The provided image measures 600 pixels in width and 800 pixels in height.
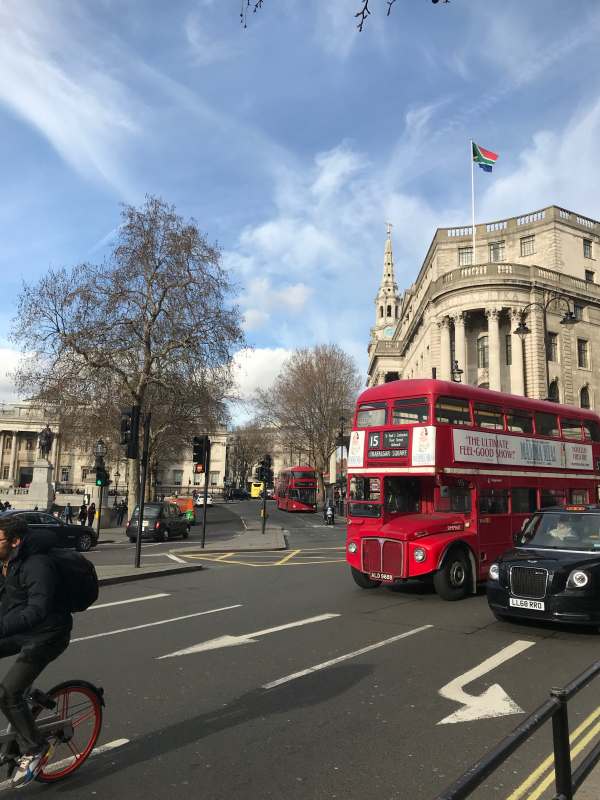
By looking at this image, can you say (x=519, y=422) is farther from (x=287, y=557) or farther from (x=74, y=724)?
(x=74, y=724)

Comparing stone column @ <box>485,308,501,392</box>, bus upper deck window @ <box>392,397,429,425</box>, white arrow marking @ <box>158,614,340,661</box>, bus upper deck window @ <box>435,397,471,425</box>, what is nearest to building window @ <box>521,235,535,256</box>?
stone column @ <box>485,308,501,392</box>

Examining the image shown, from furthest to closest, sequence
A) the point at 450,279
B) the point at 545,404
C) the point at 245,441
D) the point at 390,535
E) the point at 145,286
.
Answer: the point at 245,441 → the point at 450,279 → the point at 145,286 → the point at 545,404 → the point at 390,535

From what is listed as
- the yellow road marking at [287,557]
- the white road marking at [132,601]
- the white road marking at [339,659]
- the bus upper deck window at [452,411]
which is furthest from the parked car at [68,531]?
the white road marking at [339,659]

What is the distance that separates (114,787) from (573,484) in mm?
14326

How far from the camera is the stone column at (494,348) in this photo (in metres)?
47.0

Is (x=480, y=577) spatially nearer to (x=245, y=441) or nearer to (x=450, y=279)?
(x=450, y=279)

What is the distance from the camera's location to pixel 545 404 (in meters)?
15.0

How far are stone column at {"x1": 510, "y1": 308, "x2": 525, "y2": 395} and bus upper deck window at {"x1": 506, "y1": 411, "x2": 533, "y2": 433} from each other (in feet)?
112

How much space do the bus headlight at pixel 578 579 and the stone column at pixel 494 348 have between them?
40.7 metres

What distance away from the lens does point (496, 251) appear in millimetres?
56781

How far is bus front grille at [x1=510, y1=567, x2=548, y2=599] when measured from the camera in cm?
802

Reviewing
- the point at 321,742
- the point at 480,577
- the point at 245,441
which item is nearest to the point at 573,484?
the point at 480,577

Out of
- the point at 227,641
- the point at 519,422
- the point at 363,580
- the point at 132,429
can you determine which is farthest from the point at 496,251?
the point at 227,641

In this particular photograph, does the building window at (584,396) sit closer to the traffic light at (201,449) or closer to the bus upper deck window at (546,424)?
the bus upper deck window at (546,424)
